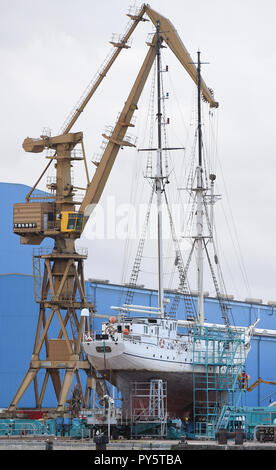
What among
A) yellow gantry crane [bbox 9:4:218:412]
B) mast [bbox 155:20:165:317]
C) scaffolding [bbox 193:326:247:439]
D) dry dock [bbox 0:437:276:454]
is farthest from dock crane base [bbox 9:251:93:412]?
dry dock [bbox 0:437:276:454]

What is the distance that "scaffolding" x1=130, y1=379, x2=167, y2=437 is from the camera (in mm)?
60281

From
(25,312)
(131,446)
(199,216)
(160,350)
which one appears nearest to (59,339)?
(25,312)

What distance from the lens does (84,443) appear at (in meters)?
51.7

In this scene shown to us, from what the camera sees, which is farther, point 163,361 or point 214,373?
point 214,373

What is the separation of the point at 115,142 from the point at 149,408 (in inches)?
834

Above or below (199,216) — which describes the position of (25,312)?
below

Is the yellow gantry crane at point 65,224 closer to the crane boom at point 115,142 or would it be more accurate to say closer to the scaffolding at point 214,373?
the crane boom at point 115,142

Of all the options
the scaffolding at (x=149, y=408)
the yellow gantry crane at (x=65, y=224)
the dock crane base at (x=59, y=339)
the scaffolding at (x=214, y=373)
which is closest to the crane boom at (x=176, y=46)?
the yellow gantry crane at (x=65, y=224)

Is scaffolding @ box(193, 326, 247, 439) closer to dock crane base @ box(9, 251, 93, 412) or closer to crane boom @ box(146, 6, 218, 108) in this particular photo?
dock crane base @ box(9, 251, 93, 412)

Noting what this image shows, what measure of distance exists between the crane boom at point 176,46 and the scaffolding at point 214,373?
19112 mm

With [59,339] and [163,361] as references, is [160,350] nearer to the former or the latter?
[163,361]

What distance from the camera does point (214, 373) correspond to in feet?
226
